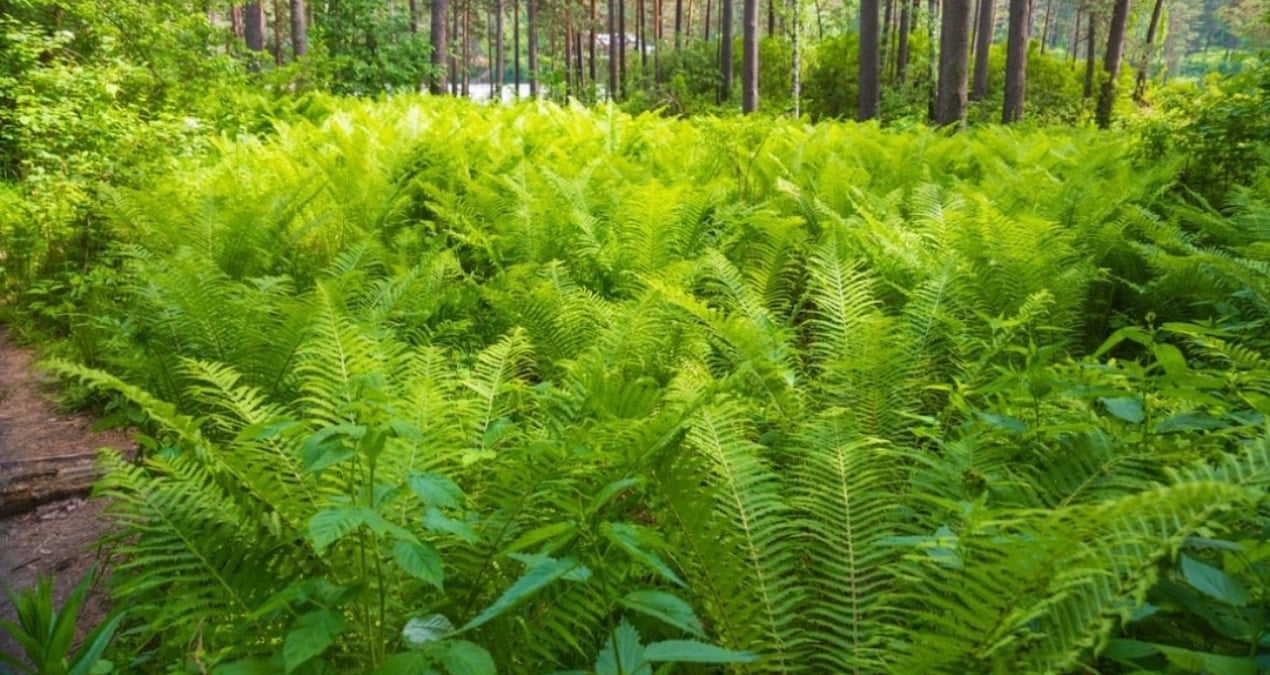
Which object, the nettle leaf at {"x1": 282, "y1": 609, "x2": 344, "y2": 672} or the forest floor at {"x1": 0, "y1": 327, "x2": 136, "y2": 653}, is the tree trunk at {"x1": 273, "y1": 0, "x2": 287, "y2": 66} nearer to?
the forest floor at {"x1": 0, "y1": 327, "x2": 136, "y2": 653}

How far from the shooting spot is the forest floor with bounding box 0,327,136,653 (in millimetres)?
2455

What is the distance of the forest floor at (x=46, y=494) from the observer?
246 centimetres

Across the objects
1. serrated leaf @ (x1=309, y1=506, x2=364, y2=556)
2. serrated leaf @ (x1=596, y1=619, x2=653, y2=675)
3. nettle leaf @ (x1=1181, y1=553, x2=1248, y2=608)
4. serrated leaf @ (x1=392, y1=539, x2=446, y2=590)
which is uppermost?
serrated leaf @ (x1=309, y1=506, x2=364, y2=556)

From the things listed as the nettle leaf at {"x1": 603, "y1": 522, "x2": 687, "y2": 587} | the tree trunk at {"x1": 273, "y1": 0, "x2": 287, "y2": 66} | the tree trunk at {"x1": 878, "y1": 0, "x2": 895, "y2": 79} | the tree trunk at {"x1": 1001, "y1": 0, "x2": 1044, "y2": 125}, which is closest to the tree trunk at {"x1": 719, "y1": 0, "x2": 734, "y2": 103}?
the tree trunk at {"x1": 1001, "y1": 0, "x2": 1044, "y2": 125}

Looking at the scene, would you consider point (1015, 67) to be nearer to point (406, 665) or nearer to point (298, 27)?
point (298, 27)

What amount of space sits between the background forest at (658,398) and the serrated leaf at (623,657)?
1 cm

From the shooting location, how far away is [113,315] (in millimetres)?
3734

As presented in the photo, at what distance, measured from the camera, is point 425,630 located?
149cm

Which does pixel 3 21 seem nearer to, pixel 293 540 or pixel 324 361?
pixel 324 361

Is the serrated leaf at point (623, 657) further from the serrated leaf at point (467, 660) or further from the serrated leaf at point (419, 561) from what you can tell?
the serrated leaf at point (419, 561)

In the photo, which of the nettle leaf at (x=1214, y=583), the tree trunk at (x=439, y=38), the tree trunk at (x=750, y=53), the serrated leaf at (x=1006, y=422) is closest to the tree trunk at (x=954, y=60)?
the tree trunk at (x=750, y=53)

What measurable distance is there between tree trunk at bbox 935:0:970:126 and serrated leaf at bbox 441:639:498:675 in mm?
9087

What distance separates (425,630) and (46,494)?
2192 millimetres

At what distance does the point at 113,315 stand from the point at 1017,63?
46.3 ft
